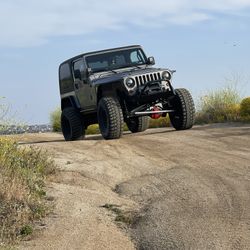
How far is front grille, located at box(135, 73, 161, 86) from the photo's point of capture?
12340mm

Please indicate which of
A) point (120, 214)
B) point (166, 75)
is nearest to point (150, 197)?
point (120, 214)

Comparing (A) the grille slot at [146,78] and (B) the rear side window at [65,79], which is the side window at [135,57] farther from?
(B) the rear side window at [65,79]

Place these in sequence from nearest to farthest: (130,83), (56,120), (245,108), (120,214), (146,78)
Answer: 1. (120,214)
2. (130,83)
3. (146,78)
4. (245,108)
5. (56,120)

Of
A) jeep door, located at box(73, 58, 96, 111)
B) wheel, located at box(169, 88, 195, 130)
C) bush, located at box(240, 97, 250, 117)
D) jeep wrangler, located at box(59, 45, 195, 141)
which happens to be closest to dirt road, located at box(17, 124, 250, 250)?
jeep wrangler, located at box(59, 45, 195, 141)

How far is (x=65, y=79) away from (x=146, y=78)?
132 inches

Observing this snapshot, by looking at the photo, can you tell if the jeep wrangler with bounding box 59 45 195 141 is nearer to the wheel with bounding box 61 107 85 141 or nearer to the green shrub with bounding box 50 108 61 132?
the wheel with bounding box 61 107 85 141

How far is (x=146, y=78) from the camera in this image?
1245 cm

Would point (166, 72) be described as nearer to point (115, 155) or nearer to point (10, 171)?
point (115, 155)

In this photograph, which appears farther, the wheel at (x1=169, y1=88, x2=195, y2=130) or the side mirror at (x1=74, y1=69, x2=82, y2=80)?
the side mirror at (x1=74, y1=69, x2=82, y2=80)

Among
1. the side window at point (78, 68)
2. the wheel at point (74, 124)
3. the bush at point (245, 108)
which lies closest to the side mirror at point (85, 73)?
the side window at point (78, 68)

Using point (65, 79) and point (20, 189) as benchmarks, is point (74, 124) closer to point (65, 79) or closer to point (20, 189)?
point (65, 79)

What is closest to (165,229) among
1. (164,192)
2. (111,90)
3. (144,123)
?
(164,192)

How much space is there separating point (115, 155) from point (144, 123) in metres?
5.51

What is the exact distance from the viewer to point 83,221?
19.9 ft
